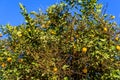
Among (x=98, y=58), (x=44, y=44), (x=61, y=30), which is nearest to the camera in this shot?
(x=98, y=58)

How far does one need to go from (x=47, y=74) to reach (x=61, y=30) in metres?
1.66

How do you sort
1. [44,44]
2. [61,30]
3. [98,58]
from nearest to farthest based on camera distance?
1. [98,58]
2. [44,44]
3. [61,30]

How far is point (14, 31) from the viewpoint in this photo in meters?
9.98

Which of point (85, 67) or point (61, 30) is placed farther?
point (61, 30)

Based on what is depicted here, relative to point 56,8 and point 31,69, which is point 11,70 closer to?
point 31,69

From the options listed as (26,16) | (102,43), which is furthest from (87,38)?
(26,16)

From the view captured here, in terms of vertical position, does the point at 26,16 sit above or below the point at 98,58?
above

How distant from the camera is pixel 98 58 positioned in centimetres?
859

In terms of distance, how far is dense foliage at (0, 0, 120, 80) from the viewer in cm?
875

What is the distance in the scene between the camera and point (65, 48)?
9055 millimetres

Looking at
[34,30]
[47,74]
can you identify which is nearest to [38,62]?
[47,74]

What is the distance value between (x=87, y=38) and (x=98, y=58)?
2.14 feet

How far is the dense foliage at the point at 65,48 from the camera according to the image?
8.75 m

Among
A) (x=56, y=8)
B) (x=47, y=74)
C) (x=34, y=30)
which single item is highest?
(x=56, y=8)
